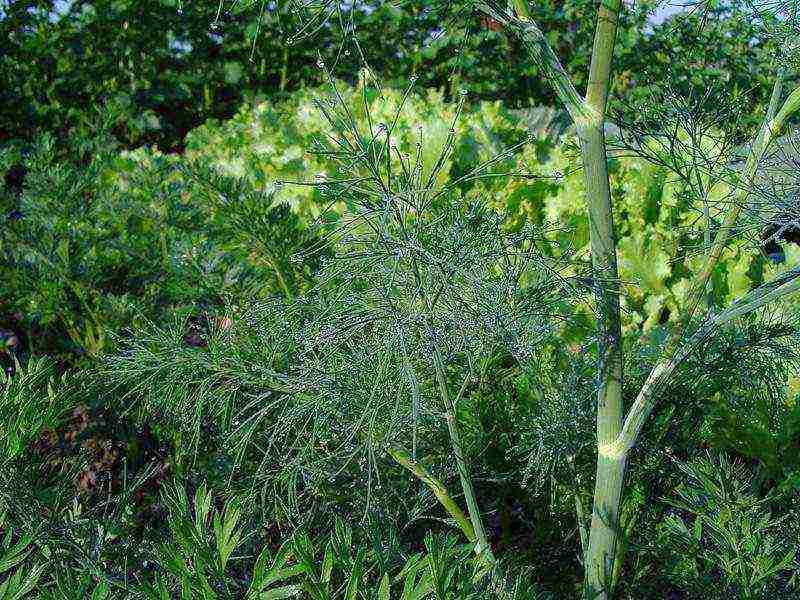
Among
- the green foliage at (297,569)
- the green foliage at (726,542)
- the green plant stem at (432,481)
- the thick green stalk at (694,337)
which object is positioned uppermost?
the thick green stalk at (694,337)

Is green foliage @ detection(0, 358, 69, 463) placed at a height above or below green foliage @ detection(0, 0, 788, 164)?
below

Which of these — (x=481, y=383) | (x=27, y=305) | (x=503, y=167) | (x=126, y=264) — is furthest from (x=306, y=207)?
(x=481, y=383)

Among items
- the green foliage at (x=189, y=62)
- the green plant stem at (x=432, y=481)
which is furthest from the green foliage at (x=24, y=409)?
the green foliage at (x=189, y=62)

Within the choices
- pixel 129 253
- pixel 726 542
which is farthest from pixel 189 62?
pixel 726 542

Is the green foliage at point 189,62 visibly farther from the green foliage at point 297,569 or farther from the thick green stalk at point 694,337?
the green foliage at point 297,569

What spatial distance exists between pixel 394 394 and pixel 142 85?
16.0 feet

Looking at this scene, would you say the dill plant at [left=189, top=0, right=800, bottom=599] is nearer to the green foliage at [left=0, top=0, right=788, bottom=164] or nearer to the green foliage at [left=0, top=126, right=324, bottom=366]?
the green foliage at [left=0, top=126, right=324, bottom=366]

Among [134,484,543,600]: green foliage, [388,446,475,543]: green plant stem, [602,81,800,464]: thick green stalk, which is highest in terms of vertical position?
[602,81,800,464]: thick green stalk

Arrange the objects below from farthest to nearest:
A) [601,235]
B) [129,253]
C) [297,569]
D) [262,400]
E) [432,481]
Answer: [129,253], [262,400], [432,481], [601,235], [297,569]

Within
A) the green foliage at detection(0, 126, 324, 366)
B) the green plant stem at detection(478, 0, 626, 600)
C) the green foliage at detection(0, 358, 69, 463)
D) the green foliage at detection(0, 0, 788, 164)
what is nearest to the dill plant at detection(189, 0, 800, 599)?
the green plant stem at detection(478, 0, 626, 600)

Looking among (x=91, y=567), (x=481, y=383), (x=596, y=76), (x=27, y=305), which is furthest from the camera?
(x=27, y=305)

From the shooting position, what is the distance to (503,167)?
8.83 feet

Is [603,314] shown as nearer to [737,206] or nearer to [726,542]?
[737,206]

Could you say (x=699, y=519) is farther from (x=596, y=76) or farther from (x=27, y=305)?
(x=27, y=305)
